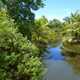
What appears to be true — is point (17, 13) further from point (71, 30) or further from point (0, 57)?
point (71, 30)

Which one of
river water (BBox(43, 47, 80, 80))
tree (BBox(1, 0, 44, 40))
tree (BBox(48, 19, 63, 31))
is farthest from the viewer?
tree (BBox(48, 19, 63, 31))

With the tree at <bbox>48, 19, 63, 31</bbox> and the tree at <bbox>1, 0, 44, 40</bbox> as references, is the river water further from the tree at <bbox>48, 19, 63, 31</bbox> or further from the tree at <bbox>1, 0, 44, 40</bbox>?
the tree at <bbox>48, 19, 63, 31</bbox>

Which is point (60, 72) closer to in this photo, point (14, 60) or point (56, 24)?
point (14, 60)

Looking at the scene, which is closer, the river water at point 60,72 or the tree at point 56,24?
the river water at point 60,72

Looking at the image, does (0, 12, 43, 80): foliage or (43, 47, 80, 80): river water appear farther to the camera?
(43, 47, 80, 80): river water

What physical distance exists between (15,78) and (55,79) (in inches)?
241

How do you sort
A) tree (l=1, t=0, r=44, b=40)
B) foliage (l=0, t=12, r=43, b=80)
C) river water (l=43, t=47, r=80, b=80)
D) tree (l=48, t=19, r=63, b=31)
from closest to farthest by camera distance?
foliage (l=0, t=12, r=43, b=80), river water (l=43, t=47, r=80, b=80), tree (l=1, t=0, r=44, b=40), tree (l=48, t=19, r=63, b=31)

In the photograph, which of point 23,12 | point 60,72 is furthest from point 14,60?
point 23,12

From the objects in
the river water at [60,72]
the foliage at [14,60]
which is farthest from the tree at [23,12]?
the foliage at [14,60]

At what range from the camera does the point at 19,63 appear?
14.5 meters

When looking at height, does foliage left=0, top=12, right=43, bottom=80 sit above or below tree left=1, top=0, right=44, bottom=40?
below

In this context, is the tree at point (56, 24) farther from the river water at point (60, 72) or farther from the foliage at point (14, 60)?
the foliage at point (14, 60)

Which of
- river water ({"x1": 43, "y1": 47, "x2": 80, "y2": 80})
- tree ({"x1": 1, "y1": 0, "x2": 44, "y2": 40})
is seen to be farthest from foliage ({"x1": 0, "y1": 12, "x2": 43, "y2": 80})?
tree ({"x1": 1, "y1": 0, "x2": 44, "y2": 40})

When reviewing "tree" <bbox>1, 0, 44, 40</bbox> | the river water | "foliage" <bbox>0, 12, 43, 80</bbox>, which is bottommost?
the river water
